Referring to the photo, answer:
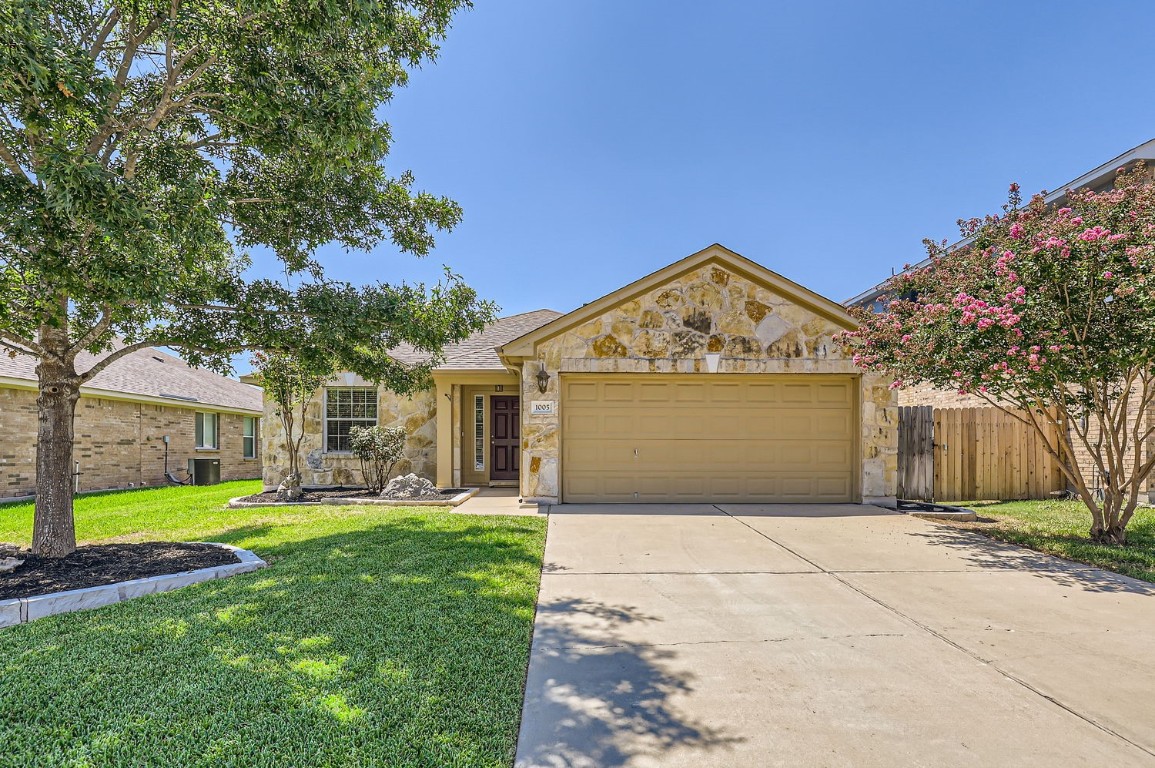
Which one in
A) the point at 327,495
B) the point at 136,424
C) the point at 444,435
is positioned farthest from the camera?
the point at 136,424

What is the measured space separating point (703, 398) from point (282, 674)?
799cm

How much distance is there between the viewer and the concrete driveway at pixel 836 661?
2.57m

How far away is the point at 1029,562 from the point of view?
19.5 feet

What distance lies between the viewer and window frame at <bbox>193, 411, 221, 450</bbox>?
1672cm

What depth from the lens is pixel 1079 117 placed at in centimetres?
1020

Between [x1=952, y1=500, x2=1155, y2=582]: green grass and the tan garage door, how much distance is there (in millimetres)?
2388

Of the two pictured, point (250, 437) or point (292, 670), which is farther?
point (250, 437)

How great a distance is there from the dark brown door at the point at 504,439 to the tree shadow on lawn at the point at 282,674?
24.2 ft

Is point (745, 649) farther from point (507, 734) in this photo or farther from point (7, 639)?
point (7, 639)

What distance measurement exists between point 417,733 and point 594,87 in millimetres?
12182

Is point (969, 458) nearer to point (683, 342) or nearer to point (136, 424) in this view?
point (683, 342)

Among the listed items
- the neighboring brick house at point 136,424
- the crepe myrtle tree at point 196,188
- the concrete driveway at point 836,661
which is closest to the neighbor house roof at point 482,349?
the crepe myrtle tree at point 196,188

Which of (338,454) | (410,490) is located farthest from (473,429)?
(338,454)

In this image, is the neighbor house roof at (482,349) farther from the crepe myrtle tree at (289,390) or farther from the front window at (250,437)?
the front window at (250,437)
